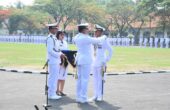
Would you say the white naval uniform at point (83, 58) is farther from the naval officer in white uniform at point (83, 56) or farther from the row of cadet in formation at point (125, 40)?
the row of cadet in formation at point (125, 40)

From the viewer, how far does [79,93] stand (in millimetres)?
10438

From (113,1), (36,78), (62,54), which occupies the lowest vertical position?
(36,78)

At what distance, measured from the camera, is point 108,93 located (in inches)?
476

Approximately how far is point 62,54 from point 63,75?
1.04 m

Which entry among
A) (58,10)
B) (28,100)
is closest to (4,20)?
(58,10)

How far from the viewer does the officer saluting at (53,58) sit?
35.0 ft

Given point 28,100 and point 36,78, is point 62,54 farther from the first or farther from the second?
point 36,78

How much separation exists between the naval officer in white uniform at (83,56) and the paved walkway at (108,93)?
353mm

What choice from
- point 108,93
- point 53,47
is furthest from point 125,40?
point 53,47

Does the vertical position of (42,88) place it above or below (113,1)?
below

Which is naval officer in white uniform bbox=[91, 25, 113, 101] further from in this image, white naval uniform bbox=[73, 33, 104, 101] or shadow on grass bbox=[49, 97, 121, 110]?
shadow on grass bbox=[49, 97, 121, 110]

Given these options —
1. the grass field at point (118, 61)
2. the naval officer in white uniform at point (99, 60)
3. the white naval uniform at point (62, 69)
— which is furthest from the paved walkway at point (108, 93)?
the grass field at point (118, 61)

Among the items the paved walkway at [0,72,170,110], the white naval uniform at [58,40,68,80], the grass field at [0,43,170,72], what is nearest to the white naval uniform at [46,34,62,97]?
the paved walkway at [0,72,170,110]

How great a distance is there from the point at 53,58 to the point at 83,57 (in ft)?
3.06
